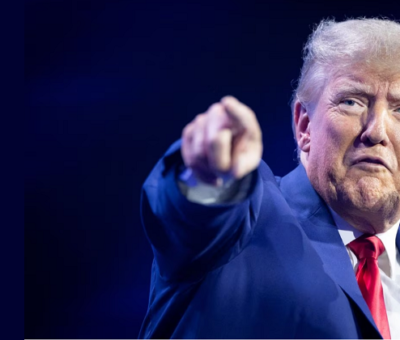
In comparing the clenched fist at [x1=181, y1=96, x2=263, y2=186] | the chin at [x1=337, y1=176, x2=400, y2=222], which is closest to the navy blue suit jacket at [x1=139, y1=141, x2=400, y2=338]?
the chin at [x1=337, y1=176, x2=400, y2=222]

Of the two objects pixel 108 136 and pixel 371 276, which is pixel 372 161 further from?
pixel 108 136

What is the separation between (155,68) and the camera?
1.90m

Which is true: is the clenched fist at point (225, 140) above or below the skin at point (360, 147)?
above

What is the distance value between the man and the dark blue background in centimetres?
55

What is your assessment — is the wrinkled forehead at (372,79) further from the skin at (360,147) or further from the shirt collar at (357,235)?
the shirt collar at (357,235)

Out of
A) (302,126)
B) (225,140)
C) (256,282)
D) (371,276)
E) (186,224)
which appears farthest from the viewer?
(302,126)

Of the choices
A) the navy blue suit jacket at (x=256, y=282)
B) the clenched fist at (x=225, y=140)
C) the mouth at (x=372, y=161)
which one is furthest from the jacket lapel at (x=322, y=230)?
the clenched fist at (x=225, y=140)

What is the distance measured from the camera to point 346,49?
1336 millimetres

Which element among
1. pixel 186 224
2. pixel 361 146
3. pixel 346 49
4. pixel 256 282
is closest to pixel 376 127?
pixel 361 146

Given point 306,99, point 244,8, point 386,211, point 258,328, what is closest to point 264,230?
point 258,328

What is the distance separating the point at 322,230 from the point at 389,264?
208mm

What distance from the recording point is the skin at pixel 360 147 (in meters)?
1.25

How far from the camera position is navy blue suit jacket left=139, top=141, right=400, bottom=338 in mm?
978

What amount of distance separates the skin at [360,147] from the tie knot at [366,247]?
31 mm
